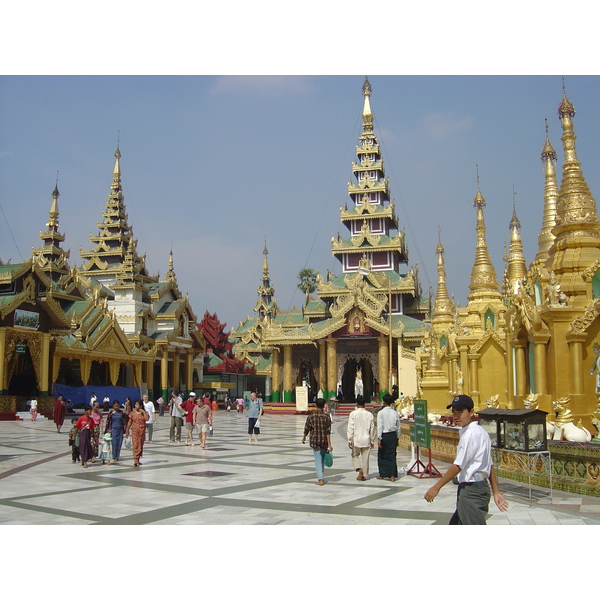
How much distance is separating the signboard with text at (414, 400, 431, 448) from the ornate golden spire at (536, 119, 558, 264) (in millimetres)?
5898

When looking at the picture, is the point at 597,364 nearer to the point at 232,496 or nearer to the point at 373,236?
the point at 232,496

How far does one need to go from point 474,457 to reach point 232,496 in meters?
5.02

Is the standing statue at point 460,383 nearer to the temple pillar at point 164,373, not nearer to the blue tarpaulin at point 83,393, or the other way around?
the blue tarpaulin at point 83,393

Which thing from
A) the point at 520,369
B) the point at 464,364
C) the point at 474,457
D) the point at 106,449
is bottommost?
the point at 106,449

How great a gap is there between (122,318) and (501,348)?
34555 millimetres

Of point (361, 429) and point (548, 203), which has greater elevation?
point (548, 203)

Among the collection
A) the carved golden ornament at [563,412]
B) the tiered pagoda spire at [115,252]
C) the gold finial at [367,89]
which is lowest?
the carved golden ornament at [563,412]

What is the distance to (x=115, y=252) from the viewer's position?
54156mm

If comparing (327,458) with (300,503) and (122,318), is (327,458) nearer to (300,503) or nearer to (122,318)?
(300,503)

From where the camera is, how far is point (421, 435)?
11906mm

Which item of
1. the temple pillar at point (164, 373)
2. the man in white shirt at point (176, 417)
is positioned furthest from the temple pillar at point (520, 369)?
the temple pillar at point (164, 373)

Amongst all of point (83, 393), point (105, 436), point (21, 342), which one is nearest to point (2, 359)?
point (21, 342)

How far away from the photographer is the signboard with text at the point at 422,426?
1167 centimetres

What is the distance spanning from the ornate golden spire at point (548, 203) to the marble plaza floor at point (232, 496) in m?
6.86
